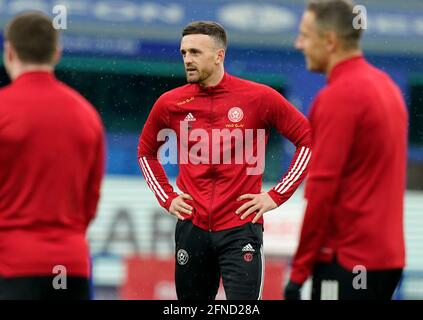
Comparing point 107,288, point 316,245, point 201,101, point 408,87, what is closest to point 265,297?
point 107,288

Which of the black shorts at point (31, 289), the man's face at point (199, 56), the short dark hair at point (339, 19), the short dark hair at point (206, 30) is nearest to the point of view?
the black shorts at point (31, 289)

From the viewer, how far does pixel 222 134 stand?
600cm

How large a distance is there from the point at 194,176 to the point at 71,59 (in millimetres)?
7079

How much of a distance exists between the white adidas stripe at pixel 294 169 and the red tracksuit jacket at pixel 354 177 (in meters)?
1.80

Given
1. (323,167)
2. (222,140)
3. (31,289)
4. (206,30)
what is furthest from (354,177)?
(206,30)

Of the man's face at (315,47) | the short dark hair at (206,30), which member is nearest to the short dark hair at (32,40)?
the man's face at (315,47)

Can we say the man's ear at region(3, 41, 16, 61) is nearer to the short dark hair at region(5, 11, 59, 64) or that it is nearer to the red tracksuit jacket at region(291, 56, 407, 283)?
the short dark hair at region(5, 11, 59, 64)

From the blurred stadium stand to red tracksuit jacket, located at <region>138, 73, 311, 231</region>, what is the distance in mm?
6349

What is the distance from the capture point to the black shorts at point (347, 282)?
167 inches

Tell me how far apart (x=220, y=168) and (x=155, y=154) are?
0.62m

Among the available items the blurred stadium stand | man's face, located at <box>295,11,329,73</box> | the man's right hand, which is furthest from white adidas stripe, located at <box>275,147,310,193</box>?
the blurred stadium stand

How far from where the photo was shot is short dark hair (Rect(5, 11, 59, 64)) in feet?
14.1

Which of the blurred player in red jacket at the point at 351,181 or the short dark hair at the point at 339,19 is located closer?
the blurred player in red jacket at the point at 351,181

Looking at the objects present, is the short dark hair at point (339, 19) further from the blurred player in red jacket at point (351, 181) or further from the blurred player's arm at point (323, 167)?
the blurred player's arm at point (323, 167)
